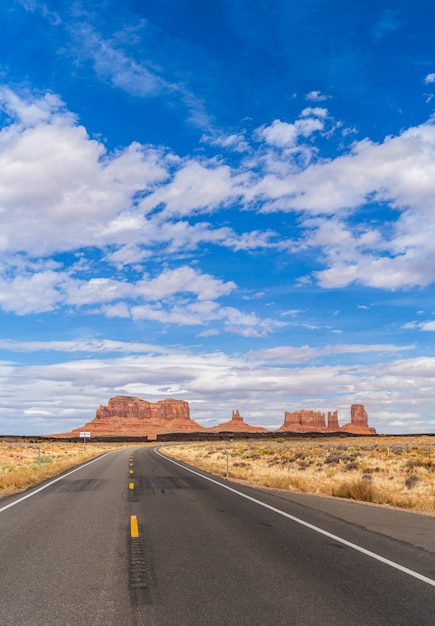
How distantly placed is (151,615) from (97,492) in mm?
13413

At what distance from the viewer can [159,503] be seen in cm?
1513

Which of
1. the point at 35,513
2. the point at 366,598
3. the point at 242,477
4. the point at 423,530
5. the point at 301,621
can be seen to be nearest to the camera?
the point at 301,621

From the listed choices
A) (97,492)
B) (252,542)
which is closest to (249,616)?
(252,542)

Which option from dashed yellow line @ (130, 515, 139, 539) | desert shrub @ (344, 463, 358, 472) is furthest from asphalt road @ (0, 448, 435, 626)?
desert shrub @ (344, 463, 358, 472)

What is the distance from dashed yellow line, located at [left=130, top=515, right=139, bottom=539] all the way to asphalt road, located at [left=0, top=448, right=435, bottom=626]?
13 centimetres

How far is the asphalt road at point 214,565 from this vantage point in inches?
221

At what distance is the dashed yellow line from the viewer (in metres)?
10.1

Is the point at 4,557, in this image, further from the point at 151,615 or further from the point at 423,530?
the point at 423,530

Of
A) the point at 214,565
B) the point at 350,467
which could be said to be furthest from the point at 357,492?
the point at 350,467

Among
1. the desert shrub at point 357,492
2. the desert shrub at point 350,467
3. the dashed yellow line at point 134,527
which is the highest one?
the dashed yellow line at point 134,527

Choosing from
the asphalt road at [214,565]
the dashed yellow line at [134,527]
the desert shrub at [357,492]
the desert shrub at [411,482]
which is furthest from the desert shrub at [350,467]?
the dashed yellow line at [134,527]

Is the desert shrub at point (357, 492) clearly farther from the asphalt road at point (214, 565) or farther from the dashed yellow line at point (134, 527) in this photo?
the dashed yellow line at point (134, 527)

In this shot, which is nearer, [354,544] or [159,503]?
[354,544]

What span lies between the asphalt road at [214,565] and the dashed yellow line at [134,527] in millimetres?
132
